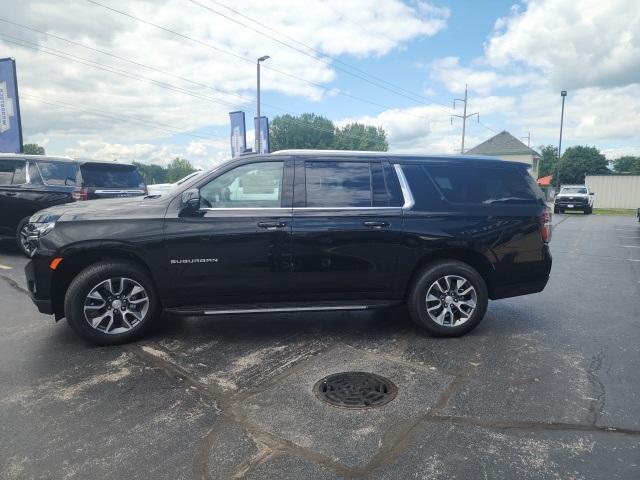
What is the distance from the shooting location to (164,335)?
4707 millimetres

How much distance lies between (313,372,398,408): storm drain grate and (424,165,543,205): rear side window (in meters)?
2.06

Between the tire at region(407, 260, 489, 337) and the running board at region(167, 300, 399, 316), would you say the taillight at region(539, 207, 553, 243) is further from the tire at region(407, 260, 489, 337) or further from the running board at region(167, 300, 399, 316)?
the running board at region(167, 300, 399, 316)

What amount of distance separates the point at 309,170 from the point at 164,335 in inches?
88.5

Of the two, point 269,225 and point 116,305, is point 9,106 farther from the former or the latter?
point 269,225

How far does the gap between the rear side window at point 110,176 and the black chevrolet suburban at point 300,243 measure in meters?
5.65

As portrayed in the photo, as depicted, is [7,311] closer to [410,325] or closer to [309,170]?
[309,170]

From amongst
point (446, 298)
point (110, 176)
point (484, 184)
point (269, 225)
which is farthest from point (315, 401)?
point (110, 176)

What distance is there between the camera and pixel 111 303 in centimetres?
434

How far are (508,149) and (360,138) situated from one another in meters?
29.5

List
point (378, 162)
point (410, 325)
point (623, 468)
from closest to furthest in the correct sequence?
point (623, 468)
point (378, 162)
point (410, 325)

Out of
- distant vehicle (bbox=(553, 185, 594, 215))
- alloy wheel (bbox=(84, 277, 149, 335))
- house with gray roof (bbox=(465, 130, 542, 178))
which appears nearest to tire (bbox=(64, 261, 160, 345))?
alloy wheel (bbox=(84, 277, 149, 335))

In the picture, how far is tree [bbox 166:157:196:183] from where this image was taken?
367 ft

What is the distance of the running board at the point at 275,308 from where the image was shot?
430cm

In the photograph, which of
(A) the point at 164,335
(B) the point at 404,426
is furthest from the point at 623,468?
(A) the point at 164,335
